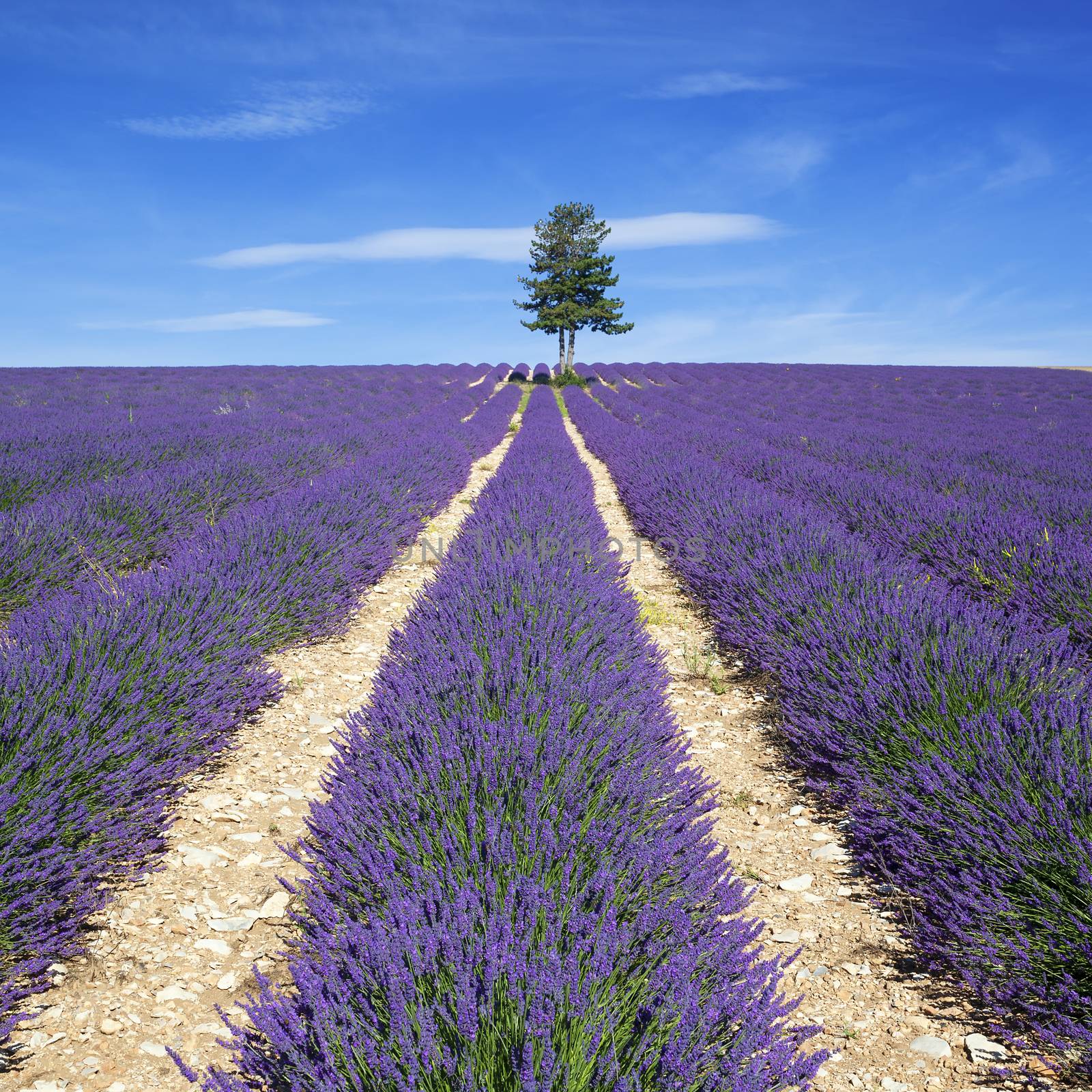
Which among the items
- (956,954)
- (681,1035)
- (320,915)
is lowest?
(956,954)

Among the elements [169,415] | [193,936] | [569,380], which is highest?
[569,380]

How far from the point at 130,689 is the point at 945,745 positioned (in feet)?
9.24

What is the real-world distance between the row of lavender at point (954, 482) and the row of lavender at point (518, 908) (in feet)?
10.5

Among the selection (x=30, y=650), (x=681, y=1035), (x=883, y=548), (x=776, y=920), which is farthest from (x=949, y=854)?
(x=883, y=548)

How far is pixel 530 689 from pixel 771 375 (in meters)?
27.0

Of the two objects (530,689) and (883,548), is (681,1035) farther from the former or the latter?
(883,548)

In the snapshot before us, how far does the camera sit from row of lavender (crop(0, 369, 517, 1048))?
73.5 inches

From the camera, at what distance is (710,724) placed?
3395 millimetres

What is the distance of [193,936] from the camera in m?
2.02

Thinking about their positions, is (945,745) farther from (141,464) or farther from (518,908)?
(141,464)

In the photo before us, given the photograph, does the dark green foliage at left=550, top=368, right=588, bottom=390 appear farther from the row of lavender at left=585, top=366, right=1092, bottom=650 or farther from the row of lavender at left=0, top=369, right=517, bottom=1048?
the row of lavender at left=0, top=369, right=517, bottom=1048

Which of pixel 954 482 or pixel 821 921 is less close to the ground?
pixel 954 482

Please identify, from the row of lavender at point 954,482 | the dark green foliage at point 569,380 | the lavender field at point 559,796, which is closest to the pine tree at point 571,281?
the dark green foliage at point 569,380

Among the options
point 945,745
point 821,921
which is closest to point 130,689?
point 821,921
